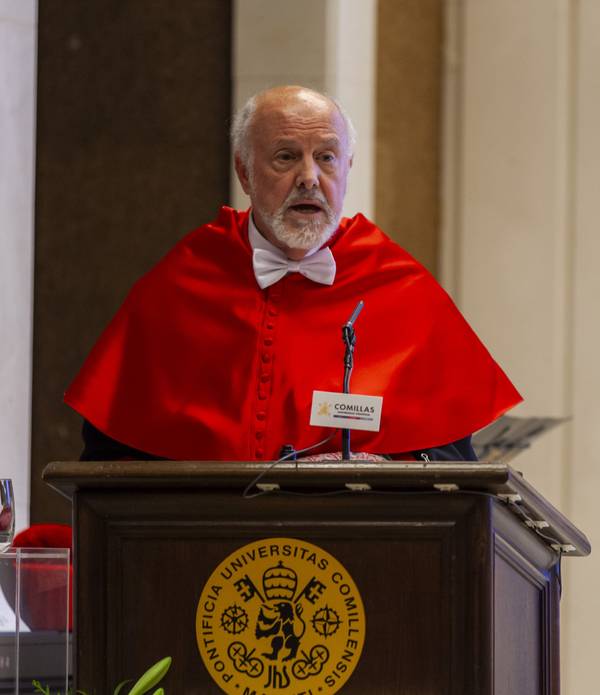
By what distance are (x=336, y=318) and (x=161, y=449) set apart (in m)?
0.49

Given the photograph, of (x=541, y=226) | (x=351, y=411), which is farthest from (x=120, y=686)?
(x=541, y=226)

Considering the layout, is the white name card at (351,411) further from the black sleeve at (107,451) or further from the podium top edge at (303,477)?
the black sleeve at (107,451)

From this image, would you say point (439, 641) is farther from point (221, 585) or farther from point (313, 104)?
point (313, 104)

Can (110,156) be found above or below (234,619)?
above

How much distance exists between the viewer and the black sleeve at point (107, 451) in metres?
3.35

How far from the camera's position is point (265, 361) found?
3.44 m

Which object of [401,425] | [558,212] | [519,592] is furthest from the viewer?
[558,212]

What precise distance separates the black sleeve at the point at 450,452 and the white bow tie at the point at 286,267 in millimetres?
473

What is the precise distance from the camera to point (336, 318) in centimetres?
350

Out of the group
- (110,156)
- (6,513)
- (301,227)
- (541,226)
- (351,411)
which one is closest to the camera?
(351,411)

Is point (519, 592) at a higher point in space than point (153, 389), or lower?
lower

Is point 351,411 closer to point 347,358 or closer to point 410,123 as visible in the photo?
point 347,358

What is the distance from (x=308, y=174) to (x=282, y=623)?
4.13 ft

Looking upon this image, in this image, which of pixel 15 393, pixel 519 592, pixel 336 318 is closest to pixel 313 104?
pixel 336 318
